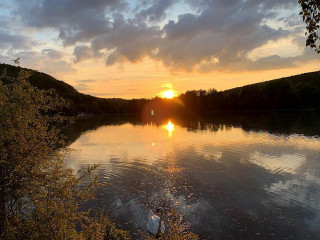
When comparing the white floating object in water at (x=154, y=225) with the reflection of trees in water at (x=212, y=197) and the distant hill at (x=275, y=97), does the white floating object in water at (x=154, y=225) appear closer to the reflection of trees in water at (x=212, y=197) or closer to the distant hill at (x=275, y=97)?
the reflection of trees in water at (x=212, y=197)

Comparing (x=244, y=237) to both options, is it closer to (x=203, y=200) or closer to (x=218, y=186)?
(x=203, y=200)

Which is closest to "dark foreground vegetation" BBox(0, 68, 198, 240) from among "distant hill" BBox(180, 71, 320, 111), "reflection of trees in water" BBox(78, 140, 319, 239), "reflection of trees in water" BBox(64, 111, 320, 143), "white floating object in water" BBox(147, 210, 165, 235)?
"white floating object in water" BBox(147, 210, 165, 235)

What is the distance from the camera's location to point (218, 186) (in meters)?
28.2

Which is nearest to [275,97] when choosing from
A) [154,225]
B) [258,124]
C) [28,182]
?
[258,124]

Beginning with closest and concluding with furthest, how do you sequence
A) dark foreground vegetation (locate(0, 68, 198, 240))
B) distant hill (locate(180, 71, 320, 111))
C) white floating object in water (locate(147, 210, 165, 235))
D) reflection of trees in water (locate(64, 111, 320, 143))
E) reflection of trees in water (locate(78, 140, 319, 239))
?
dark foreground vegetation (locate(0, 68, 198, 240)), white floating object in water (locate(147, 210, 165, 235)), reflection of trees in water (locate(78, 140, 319, 239)), reflection of trees in water (locate(64, 111, 320, 143)), distant hill (locate(180, 71, 320, 111))

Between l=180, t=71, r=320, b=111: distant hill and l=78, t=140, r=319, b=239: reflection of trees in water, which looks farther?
l=180, t=71, r=320, b=111: distant hill

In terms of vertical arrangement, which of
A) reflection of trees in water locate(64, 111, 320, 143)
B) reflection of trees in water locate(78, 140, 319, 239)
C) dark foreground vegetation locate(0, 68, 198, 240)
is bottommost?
reflection of trees in water locate(78, 140, 319, 239)

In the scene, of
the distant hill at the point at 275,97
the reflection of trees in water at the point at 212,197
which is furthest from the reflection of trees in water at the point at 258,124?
the distant hill at the point at 275,97

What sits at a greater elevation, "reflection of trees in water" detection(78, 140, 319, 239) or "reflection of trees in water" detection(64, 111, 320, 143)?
"reflection of trees in water" detection(64, 111, 320, 143)

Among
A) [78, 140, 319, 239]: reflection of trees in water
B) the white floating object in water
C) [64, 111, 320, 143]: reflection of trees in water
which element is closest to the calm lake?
[78, 140, 319, 239]: reflection of trees in water

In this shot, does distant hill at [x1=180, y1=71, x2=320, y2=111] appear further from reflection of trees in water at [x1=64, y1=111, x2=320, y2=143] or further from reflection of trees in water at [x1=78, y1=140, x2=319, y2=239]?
reflection of trees in water at [x1=78, y1=140, x2=319, y2=239]

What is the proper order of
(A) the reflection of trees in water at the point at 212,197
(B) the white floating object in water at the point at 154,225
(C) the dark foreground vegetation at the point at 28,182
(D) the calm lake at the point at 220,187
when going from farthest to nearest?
(D) the calm lake at the point at 220,187 < (A) the reflection of trees in water at the point at 212,197 < (B) the white floating object in water at the point at 154,225 < (C) the dark foreground vegetation at the point at 28,182

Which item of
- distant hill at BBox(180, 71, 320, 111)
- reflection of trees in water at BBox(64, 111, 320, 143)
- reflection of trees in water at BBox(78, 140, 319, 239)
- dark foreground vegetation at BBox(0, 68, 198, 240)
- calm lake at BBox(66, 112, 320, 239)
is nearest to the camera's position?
→ dark foreground vegetation at BBox(0, 68, 198, 240)

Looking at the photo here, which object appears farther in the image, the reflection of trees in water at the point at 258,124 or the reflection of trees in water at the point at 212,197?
the reflection of trees in water at the point at 258,124
